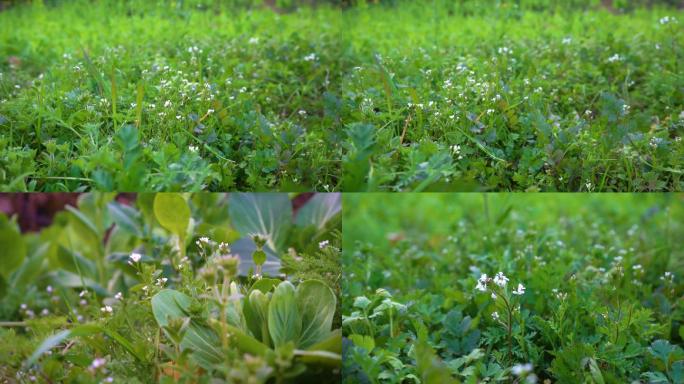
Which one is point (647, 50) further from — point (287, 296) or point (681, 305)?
point (287, 296)

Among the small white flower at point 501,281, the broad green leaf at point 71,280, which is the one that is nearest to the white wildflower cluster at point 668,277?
the small white flower at point 501,281

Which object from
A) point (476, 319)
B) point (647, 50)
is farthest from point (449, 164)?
point (647, 50)

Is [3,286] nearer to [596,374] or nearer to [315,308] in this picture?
[315,308]

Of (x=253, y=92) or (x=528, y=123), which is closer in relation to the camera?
(x=528, y=123)

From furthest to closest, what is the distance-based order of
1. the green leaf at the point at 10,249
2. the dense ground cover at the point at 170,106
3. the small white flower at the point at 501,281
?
the dense ground cover at the point at 170,106 < the green leaf at the point at 10,249 < the small white flower at the point at 501,281

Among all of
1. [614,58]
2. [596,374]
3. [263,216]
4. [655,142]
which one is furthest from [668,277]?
[263,216]

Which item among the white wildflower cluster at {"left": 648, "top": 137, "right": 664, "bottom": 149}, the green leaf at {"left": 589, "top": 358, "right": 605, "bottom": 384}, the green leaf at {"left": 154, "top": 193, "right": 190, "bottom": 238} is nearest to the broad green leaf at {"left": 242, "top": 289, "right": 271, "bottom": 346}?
the green leaf at {"left": 154, "top": 193, "right": 190, "bottom": 238}

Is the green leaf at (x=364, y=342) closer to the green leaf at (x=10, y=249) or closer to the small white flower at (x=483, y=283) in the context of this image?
the small white flower at (x=483, y=283)

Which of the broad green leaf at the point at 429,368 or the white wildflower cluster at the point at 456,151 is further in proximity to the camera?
the white wildflower cluster at the point at 456,151
